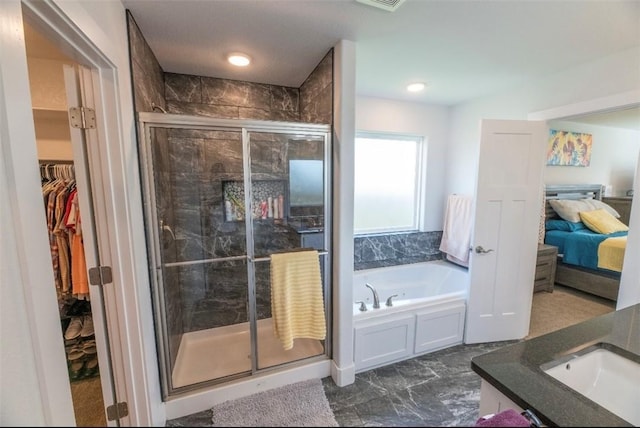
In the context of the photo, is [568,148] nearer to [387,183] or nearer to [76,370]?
[387,183]

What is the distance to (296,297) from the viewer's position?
177cm

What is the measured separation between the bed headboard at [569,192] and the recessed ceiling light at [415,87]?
2962 mm

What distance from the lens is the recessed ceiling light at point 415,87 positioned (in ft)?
8.20

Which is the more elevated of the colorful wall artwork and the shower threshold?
the colorful wall artwork

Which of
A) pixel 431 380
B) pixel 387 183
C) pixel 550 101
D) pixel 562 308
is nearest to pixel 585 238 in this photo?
pixel 562 308

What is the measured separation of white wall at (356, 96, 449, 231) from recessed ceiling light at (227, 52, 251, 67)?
1272 mm

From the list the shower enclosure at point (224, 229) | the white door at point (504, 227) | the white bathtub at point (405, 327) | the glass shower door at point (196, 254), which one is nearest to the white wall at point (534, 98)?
the white door at point (504, 227)

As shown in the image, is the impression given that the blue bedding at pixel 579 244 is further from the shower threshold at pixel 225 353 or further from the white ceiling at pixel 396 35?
the shower threshold at pixel 225 353

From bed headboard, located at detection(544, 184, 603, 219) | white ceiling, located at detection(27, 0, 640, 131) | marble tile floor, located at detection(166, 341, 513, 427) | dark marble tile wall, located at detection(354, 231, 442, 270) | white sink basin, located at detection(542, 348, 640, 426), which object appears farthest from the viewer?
bed headboard, located at detection(544, 184, 603, 219)

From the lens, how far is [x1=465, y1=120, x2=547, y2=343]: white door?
229cm

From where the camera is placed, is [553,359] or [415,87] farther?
[415,87]

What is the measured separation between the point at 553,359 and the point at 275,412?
1.21 m

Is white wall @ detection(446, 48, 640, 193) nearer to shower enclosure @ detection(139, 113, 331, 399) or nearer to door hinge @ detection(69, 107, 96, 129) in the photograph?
shower enclosure @ detection(139, 113, 331, 399)

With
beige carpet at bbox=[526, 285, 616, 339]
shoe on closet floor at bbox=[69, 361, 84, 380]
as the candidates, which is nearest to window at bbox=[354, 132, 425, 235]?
beige carpet at bbox=[526, 285, 616, 339]
